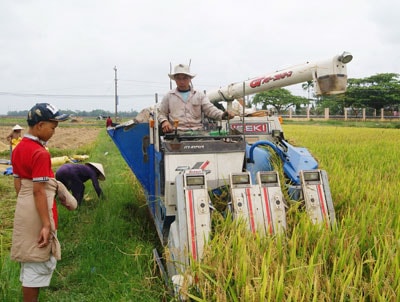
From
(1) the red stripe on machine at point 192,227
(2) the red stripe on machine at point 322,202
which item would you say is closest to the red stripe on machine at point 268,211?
(2) the red stripe on machine at point 322,202

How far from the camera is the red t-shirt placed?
2650mm

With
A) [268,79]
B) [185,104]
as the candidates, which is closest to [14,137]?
[185,104]

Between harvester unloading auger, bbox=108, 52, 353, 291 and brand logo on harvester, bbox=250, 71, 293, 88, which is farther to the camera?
brand logo on harvester, bbox=250, 71, 293, 88

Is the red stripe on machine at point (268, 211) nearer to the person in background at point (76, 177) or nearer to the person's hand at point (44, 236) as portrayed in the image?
the person's hand at point (44, 236)

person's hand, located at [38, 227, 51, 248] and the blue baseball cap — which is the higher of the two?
the blue baseball cap

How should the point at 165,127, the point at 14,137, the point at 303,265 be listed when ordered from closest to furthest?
the point at 303,265 < the point at 165,127 < the point at 14,137

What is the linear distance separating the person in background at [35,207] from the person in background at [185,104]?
86.1 inches

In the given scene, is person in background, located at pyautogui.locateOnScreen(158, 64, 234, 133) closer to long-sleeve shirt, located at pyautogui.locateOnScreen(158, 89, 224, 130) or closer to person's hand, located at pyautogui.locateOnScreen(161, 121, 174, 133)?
long-sleeve shirt, located at pyautogui.locateOnScreen(158, 89, 224, 130)

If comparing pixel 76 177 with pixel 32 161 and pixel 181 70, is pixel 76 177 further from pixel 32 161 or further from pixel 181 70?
pixel 32 161

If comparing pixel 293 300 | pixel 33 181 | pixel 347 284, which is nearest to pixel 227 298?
pixel 293 300

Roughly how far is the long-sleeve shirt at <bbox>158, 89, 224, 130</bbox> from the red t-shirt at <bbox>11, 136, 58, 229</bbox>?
7.38 feet

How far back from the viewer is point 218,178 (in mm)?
3736

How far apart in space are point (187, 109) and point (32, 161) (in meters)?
2.52

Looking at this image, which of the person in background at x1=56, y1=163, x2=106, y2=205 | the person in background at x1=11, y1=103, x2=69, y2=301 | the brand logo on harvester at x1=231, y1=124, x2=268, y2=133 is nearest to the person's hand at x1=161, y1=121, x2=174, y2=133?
the person in background at x1=11, y1=103, x2=69, y2=301
